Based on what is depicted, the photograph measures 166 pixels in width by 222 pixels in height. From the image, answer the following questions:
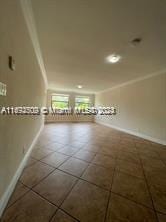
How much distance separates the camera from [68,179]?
1.84 m

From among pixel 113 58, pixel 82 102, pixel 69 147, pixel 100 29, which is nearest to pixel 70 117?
pixel 82 102

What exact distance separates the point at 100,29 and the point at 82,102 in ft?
23.0

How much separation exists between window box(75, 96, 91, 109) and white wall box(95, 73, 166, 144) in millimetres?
2963

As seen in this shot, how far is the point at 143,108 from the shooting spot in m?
4.52

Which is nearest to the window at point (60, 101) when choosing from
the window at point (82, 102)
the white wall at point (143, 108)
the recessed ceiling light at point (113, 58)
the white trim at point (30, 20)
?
the window at point (82, 102)

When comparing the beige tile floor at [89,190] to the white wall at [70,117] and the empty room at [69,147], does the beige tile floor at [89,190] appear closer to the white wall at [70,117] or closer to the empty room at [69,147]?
the empty room at [69,147]

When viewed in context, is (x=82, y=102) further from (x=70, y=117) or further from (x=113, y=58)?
(x=113, y=58)

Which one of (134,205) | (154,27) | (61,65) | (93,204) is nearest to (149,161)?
(134,205)

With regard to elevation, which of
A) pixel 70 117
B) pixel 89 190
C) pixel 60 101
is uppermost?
pixel 60 101

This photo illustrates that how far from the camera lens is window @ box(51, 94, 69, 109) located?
26.4ft

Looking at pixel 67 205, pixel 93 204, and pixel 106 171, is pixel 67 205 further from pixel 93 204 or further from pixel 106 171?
pixel 106 171

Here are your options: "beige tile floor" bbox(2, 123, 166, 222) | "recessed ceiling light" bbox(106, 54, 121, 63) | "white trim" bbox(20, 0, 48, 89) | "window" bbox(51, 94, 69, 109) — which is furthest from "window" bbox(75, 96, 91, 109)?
"beige tile floor" bbox(2, 123, 166, 222)

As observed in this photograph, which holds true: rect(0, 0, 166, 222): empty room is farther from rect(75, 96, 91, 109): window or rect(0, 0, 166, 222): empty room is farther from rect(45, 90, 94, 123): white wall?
rect(75, 96, 91, 109): window

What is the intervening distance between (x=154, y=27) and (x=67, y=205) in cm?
279
